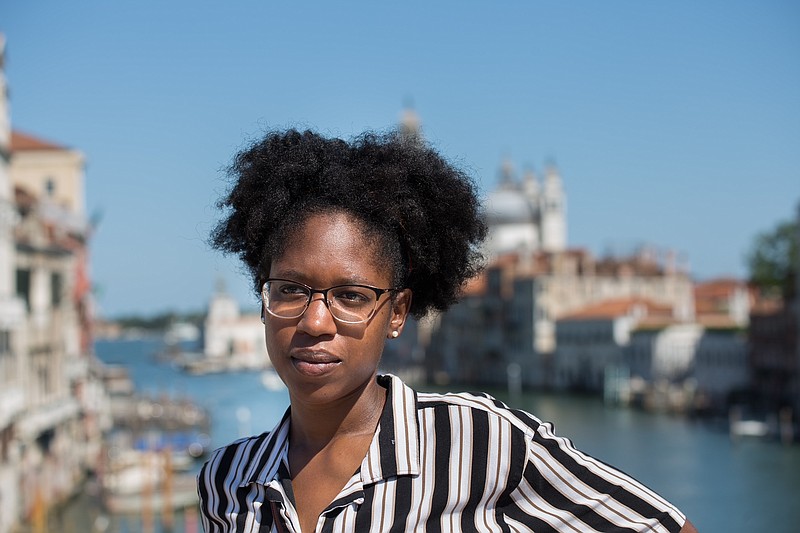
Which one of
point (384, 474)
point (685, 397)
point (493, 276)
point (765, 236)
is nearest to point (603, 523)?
point (384, 474)

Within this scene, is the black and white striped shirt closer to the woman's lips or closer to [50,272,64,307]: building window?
the woman's lips

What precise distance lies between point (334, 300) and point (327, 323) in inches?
0.8

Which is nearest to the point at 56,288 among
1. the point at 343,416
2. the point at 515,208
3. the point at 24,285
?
the point at 24,285

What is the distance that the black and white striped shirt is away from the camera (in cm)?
94

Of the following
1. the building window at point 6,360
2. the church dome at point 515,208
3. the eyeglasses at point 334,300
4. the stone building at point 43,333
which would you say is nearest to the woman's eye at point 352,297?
the eyeglasses at point 334,300

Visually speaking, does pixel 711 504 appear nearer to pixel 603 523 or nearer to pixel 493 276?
pixel 603 523

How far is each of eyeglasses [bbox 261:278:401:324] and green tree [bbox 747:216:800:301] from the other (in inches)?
1059

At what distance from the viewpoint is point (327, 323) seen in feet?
3.22

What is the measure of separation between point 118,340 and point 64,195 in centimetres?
11174

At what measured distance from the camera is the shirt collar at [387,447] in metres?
0.98

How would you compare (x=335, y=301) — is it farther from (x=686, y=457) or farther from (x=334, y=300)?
(x=686, y=457)

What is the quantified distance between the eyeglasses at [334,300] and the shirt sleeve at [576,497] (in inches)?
6.6

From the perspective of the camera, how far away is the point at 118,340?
12519 centimetres

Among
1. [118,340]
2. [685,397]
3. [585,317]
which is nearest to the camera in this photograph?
[685,397]
